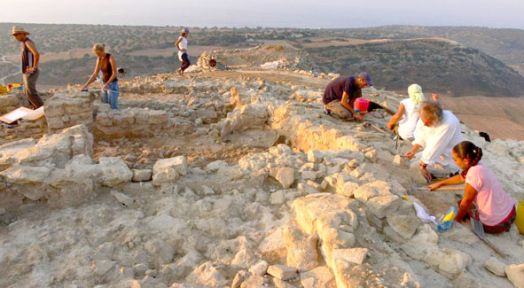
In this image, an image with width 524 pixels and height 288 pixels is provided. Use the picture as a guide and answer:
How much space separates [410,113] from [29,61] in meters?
6.47

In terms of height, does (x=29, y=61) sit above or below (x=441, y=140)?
above

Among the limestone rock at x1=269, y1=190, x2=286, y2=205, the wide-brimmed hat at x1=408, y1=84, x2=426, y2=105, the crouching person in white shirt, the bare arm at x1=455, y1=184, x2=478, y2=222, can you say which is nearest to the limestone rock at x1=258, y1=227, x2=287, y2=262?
the limestone rock at x1=269, y1=190, x2=286, y2=205

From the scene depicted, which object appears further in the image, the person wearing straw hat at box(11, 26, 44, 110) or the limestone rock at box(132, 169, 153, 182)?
the person wearing straw hat at box(11, 26, 44, 110)

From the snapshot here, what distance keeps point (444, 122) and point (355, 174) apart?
1253mm

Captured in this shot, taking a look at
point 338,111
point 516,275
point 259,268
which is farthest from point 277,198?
point 338,111

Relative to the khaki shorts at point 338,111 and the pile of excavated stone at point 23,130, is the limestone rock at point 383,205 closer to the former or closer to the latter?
the khaki shorts at point 338,111

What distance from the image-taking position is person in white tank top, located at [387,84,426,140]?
5559 mm

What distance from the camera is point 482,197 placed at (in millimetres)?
3594

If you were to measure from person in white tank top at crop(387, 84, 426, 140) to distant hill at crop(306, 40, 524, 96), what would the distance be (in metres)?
25.3

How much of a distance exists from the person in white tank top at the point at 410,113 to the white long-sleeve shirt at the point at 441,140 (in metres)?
0.94

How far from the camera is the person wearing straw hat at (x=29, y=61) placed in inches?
259

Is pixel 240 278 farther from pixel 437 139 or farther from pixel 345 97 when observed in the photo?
pixel 345 97

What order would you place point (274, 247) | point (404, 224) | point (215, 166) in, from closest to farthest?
point (274, 247) < point (404, 224) < point (215, 166)

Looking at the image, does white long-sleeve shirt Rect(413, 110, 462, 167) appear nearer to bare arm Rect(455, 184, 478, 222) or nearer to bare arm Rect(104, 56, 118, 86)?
bare arm Rect(455, 184, 478, 222)
